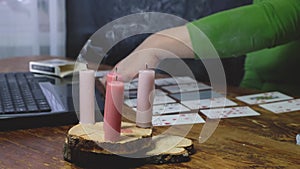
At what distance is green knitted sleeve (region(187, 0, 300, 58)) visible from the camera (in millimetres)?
1088

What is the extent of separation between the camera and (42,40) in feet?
6.72

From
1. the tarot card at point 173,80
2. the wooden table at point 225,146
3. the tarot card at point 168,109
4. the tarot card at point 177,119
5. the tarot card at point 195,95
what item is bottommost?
the wooden table at point 225,146

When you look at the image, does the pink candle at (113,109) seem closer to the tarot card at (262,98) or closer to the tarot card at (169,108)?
the tarot card at (169,108)

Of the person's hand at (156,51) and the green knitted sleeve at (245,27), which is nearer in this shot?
the person's hand at (156,51)

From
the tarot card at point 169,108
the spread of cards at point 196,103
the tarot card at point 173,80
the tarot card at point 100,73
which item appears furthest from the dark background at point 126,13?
the tarot card at point 169,108

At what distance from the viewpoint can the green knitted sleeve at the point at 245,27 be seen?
3.57ft

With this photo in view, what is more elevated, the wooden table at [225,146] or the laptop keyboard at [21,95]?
the laptop keyboard at [21,95]

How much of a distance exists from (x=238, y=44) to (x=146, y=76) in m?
0.49

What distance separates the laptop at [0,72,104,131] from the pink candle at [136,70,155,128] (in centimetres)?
8

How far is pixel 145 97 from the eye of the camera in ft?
2.26

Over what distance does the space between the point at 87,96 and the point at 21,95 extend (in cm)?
33

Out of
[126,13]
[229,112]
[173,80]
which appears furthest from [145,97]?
[126,13]

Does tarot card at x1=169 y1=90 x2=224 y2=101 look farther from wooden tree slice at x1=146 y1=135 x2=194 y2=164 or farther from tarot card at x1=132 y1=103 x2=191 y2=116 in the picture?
wooden tree slice at x1=146 y1=135 x2=194 y2=164

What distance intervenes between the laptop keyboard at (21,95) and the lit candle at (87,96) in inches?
7.2
